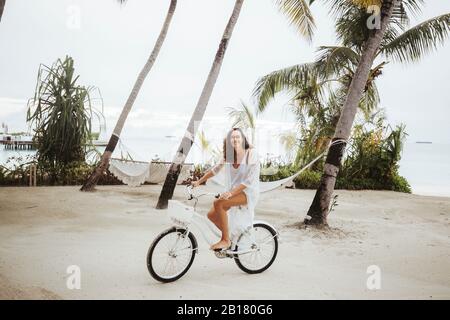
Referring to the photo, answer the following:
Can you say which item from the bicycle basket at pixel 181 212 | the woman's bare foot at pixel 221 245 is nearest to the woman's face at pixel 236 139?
the bicycle basket at pixel 181 212

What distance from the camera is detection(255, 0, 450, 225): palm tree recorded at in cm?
496

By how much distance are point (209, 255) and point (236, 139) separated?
1238mm

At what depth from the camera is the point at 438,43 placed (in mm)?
7008

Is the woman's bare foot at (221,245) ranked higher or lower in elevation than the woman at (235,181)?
lower

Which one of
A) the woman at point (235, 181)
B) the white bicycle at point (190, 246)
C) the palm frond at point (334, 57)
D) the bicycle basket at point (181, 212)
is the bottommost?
the white bicycle at point (190, 246)

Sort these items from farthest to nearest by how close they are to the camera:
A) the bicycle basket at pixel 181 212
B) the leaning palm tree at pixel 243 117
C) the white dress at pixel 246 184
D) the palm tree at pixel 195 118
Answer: the leaning palm tree at pixel 243 117 → the palm tree at pixel 195 118 → the white dress at pixel 246 184 → the bicycle basket at pixel 181 212

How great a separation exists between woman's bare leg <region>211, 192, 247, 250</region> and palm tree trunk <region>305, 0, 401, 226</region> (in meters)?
2.22

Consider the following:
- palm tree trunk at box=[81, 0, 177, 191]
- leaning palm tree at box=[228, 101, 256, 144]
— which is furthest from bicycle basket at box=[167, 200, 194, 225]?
leaning palm tree at box=[228, 101, 256, 144]

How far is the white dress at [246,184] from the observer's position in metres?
3.11

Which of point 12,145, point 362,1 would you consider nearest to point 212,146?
point 362,1

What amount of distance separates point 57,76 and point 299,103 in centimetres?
605

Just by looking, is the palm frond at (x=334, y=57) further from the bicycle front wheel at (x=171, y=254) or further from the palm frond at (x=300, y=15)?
the bicycle front wheel at (x=171, y=254)
